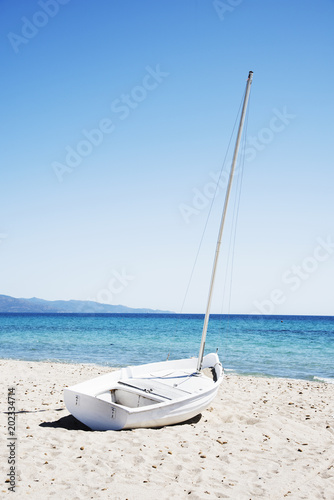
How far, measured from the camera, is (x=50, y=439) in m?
7.48

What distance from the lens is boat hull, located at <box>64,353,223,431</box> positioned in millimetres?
7922

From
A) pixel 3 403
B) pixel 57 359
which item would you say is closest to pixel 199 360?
pixel 3 403

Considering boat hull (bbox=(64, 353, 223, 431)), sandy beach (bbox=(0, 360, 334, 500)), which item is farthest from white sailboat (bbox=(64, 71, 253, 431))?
sandy beach (bbox=(0, 360, 334, 500))

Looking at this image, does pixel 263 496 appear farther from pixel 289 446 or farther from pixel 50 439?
pixel 50 439

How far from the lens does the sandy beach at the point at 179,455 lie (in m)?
5.65

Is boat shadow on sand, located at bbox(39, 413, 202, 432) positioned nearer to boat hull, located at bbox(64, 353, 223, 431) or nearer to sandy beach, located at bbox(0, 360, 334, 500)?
sandy beach, located at bbox(0, 360, 334, 500)

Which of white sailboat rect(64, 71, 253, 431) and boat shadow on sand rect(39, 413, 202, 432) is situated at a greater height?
white sailboat rect(64, 71, 253, 431)

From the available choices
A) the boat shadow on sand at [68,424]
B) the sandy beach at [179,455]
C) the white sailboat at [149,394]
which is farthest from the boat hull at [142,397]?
the boat shadow on sand at [68,424]

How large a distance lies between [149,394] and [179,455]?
7.32 feet

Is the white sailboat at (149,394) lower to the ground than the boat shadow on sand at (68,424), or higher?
higher

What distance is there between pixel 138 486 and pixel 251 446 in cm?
303

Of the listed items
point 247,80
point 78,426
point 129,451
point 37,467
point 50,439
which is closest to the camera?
point 37,467

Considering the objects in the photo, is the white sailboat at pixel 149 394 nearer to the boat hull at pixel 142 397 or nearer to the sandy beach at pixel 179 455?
the boat hull at pixel 142 397

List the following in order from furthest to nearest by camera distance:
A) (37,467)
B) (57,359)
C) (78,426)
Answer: (57,359)
(78,426)
(37,467)
